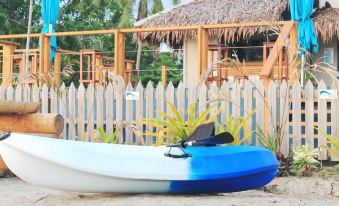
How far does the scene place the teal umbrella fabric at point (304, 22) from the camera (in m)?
13.3

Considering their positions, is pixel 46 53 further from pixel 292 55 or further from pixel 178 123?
pixel 292 55

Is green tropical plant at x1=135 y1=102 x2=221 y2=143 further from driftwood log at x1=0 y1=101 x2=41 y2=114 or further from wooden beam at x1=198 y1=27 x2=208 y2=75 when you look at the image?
driftwood log at x1=0 y1=101 x2=41 y2=114

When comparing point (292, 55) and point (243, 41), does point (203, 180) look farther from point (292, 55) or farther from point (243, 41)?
point (243, 41)

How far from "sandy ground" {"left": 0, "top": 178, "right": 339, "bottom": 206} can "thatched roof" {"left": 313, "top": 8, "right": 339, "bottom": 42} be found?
8.53 m

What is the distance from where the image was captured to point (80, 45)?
28.4 m

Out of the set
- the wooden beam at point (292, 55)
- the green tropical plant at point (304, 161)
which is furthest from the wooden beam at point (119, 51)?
the green tropical plant at point (304, 161)

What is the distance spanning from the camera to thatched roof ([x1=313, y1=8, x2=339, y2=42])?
16641 mm

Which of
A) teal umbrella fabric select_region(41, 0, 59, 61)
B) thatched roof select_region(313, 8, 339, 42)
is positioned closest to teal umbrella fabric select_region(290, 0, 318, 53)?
thatched roof select_region(313, 8, 339, 42)

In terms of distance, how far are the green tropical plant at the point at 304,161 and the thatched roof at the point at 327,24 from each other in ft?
25.8

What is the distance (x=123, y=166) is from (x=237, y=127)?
316 cm

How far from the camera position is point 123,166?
6863 millimetres

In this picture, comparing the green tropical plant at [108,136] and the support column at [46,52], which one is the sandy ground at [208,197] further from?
the support column at [46,52]

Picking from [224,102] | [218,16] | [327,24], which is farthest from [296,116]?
[218,16]

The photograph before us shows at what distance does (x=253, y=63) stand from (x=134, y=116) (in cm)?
795
